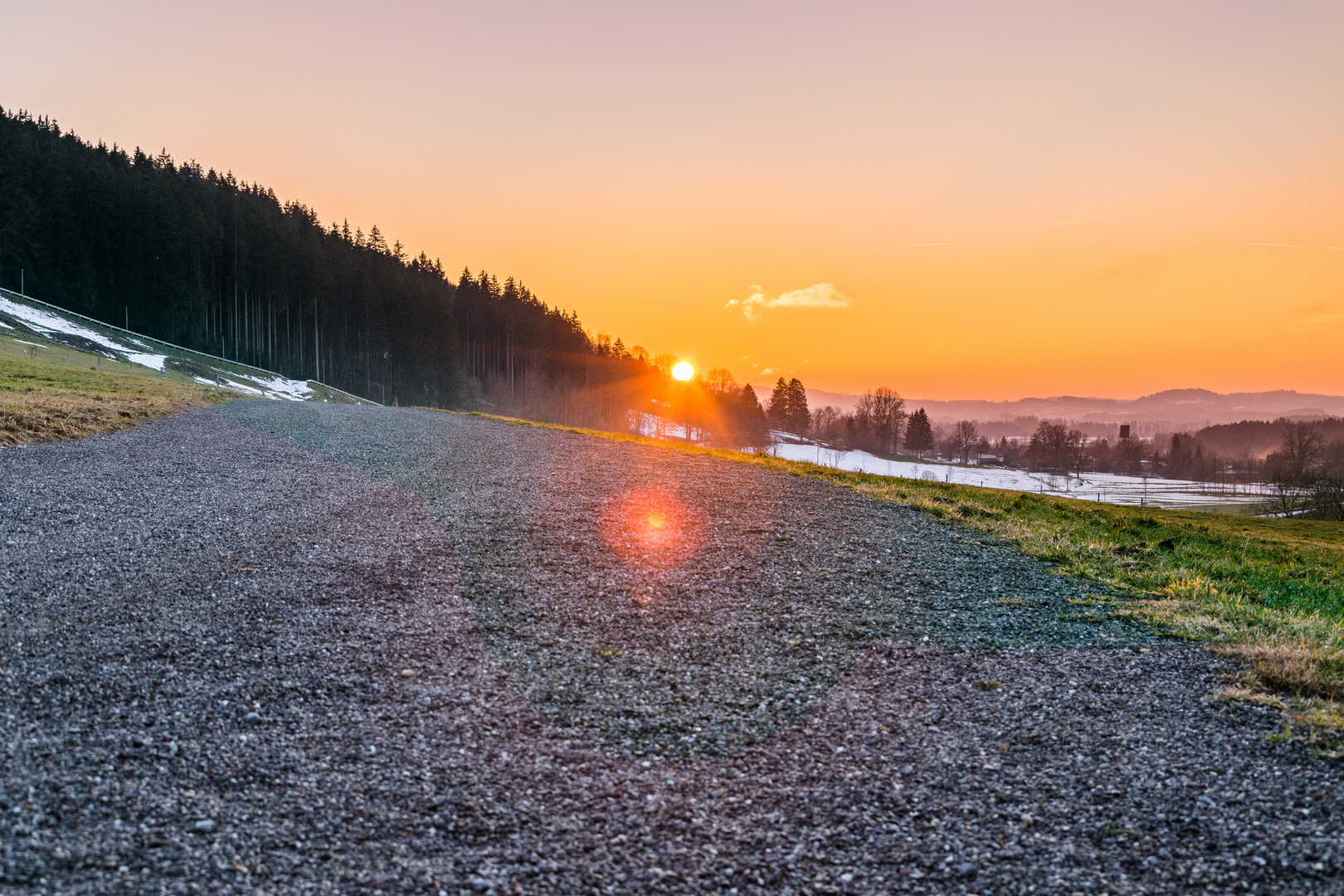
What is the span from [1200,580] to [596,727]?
375 inches

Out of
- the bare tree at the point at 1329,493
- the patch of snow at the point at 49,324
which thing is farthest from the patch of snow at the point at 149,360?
the bare tree at the point at 1329,493

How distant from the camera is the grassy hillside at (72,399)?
714 inches

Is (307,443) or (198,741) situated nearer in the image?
(198,741)

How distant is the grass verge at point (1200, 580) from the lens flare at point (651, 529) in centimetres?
561

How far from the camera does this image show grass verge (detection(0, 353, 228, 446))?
1809cm

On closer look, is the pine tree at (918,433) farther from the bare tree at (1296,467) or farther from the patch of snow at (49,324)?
the patch of snow at (49,324)

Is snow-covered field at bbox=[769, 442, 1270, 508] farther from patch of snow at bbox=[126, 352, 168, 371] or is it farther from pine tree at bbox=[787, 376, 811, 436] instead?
patch of snow at bbox=[126, 352, 168, 371]

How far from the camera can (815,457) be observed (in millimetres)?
112188

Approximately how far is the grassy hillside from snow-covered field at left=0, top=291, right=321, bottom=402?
29.8 feet

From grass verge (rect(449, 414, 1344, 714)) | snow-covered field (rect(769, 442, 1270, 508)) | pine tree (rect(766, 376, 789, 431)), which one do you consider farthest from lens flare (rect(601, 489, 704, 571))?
pine tree (rect(766, 376, 789, 431))

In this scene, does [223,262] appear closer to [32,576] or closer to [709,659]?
[32,576]

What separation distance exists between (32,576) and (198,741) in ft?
17.3

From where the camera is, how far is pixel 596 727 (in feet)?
18.4

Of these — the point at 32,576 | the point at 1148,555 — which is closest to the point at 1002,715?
the point at 1148,555
